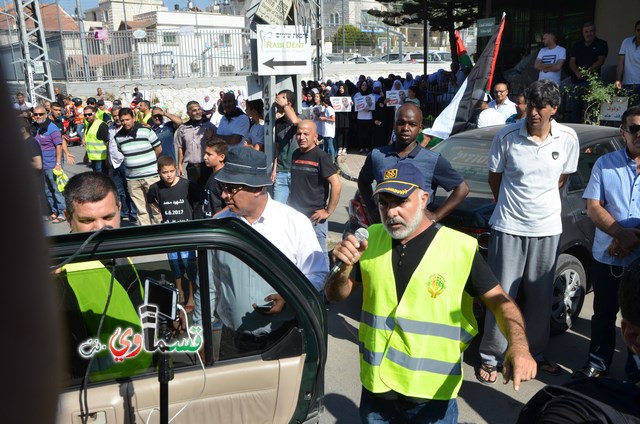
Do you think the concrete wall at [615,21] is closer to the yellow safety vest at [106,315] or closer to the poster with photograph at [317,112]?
the poster with photograph at [317,112]

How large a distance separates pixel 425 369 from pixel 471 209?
2.45m

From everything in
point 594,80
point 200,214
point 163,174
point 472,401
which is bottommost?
point 472,401

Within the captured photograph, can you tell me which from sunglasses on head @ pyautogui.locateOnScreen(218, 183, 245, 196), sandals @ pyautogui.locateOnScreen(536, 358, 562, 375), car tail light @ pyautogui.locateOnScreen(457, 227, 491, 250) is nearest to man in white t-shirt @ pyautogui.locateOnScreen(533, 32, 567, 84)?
car tail light @ pyautogui.locateOnScreen(457, 227, 491, 250)

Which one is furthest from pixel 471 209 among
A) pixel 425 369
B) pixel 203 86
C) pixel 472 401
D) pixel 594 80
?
pixel 203 86

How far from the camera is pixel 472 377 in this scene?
15.1ft

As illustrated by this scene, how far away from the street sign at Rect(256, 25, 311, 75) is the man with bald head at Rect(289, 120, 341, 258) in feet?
4.31

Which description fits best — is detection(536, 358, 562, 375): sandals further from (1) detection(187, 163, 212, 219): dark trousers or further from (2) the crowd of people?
(1) detection(187, 163, 212, 219): dark trousers

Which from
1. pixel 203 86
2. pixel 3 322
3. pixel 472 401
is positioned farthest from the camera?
pixel 203 86

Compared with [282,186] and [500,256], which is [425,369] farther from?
[282,186]

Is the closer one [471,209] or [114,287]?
[114,287]

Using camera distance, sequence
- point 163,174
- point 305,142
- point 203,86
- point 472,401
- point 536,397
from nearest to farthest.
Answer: point 536,397, point 472,401, point 305,142, point 163,174, point 203,86

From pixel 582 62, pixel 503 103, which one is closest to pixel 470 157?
pixel 503 103

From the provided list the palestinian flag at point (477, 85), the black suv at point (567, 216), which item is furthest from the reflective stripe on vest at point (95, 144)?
the black suv at point (567, 216)

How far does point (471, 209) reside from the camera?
4840 mm
